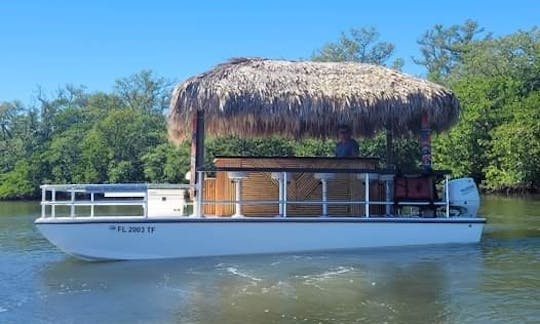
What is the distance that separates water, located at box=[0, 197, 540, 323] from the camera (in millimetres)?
7195

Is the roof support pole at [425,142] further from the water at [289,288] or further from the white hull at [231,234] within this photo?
the water at [289,288]

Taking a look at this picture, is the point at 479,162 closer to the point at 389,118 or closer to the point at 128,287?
the point at 389,118

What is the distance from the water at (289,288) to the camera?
7.20 metres

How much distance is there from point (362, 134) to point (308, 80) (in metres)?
2.73

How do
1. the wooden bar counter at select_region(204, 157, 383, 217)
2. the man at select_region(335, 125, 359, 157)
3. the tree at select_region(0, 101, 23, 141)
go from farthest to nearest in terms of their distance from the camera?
the tree at select_region(0, 101, 23, 141) → the man at select_region(335, 125, 359, 157) → the wooden bar counter at select_region(204, 157, 383, 217)

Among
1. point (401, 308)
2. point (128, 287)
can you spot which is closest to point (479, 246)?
point (401, 308)

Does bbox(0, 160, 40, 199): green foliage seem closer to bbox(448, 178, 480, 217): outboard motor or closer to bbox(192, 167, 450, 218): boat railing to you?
bbox(192, 167, 450, 218): boat railing

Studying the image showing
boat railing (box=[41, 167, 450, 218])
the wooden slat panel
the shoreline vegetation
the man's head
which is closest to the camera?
boat railing (box=[41, 167, 450, 218])

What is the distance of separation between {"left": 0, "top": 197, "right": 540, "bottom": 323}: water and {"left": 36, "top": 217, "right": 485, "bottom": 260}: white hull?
0.72 ft

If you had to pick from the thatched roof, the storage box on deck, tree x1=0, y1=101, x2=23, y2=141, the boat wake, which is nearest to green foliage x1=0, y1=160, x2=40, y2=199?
tree x1=0, y1=101, x2=23, y2=141

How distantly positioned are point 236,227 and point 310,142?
16.6 meters

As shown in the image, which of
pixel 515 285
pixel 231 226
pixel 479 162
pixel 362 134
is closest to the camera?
pixel 515 285

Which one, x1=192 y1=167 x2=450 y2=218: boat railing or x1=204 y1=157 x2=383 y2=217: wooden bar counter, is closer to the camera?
x1=192 y1=167 x2=450 y2=218: boat railing

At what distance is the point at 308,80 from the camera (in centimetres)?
1181
